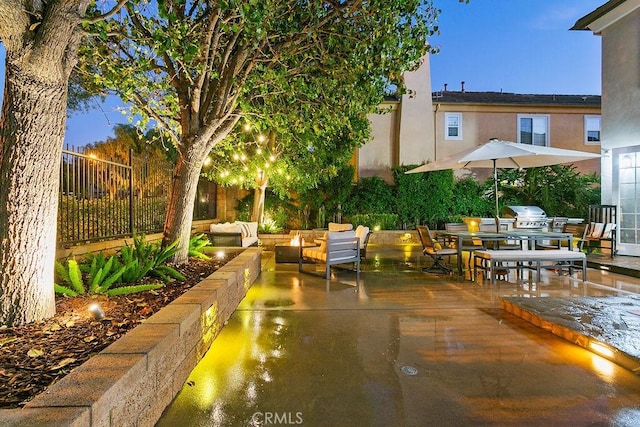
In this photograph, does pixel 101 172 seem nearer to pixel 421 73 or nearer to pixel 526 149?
pixel 526 149

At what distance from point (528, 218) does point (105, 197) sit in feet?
40.3

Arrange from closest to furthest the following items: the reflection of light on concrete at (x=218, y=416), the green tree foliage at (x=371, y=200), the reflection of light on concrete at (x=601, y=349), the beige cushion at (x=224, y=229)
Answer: the reflection of light on concrete at (x=218, y=416), the reflection of light on concrete at (x=601, y=349), the beige cushion at (x=224, y=229), the green tree foliage at (x=371, y=200)

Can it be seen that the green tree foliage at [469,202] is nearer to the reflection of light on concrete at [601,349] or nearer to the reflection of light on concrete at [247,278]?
the reflection of light on concrete at [247,278]

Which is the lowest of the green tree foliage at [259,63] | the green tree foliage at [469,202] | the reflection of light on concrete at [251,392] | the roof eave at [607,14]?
the reflection of light on concrete at [251,392]

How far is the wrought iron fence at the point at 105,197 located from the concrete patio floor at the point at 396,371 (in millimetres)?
2956

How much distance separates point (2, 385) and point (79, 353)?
20.0 inches

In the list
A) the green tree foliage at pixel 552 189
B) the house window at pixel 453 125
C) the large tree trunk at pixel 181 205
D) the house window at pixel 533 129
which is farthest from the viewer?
the house window at pixel 533 129

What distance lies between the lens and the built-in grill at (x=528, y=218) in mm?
11758

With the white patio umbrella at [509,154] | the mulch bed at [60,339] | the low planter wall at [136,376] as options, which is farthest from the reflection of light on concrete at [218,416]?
the white patio umbrella at [509,154]

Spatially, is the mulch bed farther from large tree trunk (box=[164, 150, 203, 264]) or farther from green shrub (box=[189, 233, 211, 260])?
green shrub (box=[189, 233, 211, 260])

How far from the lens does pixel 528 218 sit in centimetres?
1192

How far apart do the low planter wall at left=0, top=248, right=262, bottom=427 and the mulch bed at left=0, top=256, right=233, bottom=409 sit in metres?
0.26

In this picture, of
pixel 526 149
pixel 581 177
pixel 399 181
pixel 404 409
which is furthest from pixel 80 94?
pixel 581 177

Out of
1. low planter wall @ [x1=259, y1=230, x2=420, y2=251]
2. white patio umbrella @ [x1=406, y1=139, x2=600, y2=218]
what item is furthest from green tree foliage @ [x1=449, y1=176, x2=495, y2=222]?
white patio umbrella @ [x1=406, y1=139, x2=600, y2=218]
